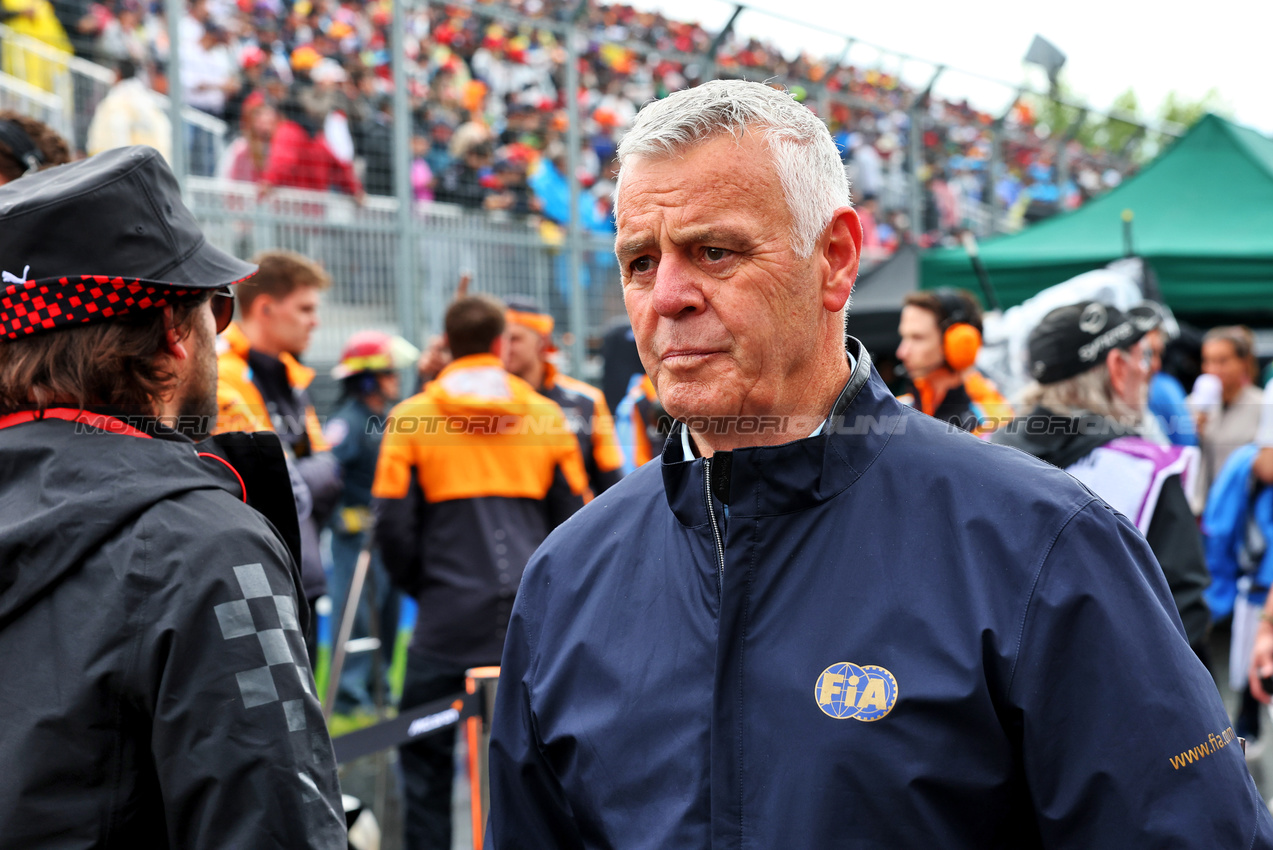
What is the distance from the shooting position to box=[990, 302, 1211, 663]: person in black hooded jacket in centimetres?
323

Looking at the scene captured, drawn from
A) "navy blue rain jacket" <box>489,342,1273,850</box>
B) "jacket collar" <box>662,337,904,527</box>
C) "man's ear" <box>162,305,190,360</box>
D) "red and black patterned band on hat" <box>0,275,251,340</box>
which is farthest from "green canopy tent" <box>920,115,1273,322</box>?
"red and black patterned band on hat" <box>0,275,251,340</box>

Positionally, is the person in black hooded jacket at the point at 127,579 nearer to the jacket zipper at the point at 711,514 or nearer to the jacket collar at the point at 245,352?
the jacket zipper at the point at 711,514

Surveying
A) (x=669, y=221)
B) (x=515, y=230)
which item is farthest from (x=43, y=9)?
(x=669, y=221)

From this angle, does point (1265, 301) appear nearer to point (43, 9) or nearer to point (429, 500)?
point (429, 500)

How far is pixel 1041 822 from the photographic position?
4.17 feet

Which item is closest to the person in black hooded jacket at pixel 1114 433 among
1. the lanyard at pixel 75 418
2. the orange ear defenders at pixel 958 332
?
the orange ear defenders at pixel 958 332

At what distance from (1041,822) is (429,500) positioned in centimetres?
383

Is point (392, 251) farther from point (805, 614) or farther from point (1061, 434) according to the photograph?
point (805, 614)

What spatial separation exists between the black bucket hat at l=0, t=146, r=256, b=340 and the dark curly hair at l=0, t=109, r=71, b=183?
1548 millimetres

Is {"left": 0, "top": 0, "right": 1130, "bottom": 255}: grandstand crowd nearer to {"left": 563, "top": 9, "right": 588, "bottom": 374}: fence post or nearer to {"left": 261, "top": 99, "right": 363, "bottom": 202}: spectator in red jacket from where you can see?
{"left": 261, "top": 99, "right": 363, "bottom": 202}: spectator in red jacket

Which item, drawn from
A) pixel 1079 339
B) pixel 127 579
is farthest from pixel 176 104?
pixel 127 579

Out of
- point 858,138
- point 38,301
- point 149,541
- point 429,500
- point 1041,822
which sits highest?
point 858,138

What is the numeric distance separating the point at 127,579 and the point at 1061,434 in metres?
Answer: 2.84

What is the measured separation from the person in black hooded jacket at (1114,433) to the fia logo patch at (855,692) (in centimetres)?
201
